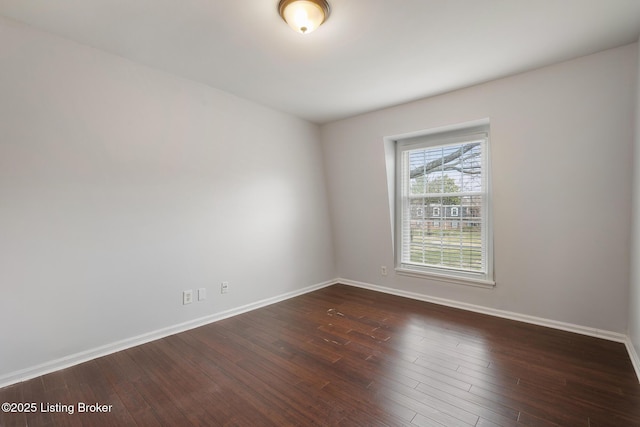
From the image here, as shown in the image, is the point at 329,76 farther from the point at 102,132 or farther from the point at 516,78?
the point at 102,132

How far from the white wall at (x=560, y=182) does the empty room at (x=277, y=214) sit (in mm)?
18

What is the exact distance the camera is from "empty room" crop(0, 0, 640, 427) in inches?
77.3

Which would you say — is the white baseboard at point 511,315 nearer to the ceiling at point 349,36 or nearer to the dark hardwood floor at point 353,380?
the dark hardwood floor at point 353,380

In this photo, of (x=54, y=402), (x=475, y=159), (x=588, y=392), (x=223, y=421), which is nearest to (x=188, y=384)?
(x=223, y=421)

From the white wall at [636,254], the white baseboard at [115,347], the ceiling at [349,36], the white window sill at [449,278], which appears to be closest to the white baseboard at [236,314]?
the white baseboard at [115,347]

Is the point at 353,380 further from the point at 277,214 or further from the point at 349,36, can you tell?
the point at 349,36

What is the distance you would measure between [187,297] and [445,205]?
126 inches

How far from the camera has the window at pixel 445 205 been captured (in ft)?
11.6

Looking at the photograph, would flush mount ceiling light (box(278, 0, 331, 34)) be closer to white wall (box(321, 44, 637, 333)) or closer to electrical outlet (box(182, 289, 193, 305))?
white wall (box(321, 44, 637, 333))

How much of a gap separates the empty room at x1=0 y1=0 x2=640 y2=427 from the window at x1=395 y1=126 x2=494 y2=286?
1.2 inches

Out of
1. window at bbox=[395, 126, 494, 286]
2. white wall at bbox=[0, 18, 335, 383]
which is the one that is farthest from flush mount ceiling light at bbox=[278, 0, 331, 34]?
window at bbox=[395, 126, 494, 286]

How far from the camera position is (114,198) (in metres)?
2.58

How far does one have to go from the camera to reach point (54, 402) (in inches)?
74.8

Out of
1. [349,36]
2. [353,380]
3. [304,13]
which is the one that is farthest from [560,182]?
[304,13]
